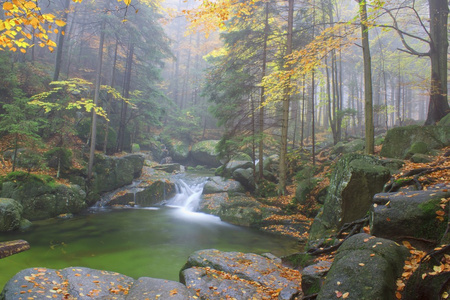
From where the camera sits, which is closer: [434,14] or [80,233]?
[80,233]

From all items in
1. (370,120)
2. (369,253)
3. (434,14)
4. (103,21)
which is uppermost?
(103,21)

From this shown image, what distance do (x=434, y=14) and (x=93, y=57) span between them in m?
24.3

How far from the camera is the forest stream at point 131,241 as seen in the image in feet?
21.5

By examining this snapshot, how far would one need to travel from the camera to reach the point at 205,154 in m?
25.2

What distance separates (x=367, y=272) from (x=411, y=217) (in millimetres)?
1266

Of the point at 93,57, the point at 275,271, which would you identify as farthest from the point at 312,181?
the point at 93,57

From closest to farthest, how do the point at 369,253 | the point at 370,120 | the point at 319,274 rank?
the point at 369,253 < the point at 319,274 < the point at 370,120

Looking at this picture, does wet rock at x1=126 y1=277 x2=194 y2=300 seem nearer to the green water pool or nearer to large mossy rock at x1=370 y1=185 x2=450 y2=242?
the green water pool

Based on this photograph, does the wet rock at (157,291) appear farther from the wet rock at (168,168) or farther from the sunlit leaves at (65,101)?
the wet rock at (168,168)

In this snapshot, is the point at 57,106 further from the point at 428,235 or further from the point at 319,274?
the point at 428,235

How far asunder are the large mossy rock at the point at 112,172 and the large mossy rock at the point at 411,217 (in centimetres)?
1394

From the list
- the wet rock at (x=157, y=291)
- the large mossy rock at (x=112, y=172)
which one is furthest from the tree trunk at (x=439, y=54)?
the large mossy rock at (x=112, y=172)

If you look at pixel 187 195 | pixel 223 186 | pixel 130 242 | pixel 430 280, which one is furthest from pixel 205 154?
pixel 430 280

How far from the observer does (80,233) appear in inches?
356
